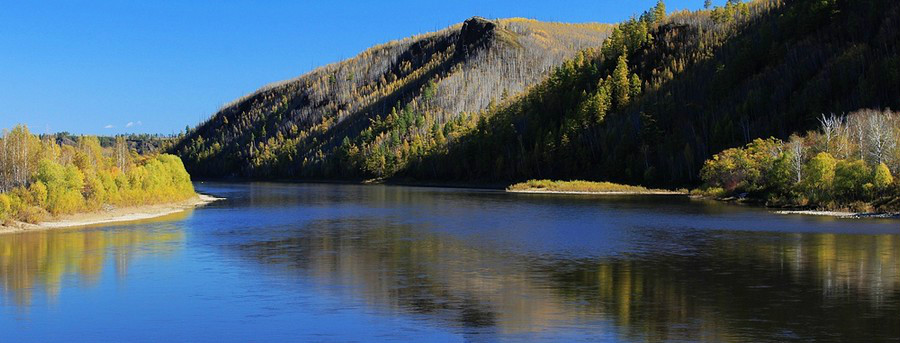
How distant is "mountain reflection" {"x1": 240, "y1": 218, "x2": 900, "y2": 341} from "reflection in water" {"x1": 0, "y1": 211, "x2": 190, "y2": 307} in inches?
319

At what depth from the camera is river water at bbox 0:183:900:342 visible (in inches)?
1073

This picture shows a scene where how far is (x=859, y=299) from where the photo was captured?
31797 millimetres

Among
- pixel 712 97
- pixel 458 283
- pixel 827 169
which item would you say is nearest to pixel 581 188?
pixel 712 97

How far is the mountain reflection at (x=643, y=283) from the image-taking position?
91.1 feet

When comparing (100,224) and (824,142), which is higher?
(824,142)

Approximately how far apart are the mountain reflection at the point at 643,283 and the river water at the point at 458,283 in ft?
0.42

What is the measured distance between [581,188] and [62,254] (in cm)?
10908

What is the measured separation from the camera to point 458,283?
37.2m

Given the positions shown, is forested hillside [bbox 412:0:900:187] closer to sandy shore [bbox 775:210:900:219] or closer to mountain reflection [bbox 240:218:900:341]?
sandy shore [bbox 775:210:900:219]

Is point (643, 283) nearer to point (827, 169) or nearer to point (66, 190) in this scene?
point (827, 169)

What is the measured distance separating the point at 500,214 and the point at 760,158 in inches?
→ 1649

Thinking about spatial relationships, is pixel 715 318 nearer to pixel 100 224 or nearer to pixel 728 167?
pixel 100 224

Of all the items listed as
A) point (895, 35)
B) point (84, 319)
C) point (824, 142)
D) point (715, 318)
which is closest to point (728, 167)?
point (824, 142)

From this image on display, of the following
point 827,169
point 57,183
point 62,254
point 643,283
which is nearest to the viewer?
point 643,283
